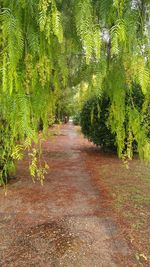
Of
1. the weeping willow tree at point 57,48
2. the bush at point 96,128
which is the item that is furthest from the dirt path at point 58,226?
the bush at point 96,128

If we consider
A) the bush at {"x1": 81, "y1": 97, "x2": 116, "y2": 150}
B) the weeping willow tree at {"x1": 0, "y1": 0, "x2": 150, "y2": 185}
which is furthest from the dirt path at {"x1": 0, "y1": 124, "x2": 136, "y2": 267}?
the bush at {"x1": 81, "y1": 97, "x2": 116, "y2": 150}

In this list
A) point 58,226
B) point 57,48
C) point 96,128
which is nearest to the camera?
point 57,48

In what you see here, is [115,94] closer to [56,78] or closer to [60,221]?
[56,78]

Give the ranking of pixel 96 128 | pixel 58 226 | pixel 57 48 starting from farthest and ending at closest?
1. pixel 96 128
2. pixel 58 226
3. pixel 57 48

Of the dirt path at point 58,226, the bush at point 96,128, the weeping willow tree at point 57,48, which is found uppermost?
the weeping willow tree at point 57,48

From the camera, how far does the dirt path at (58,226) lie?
347cm

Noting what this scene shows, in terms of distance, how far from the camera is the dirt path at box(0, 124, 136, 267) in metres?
3.47

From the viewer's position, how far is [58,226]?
14.3 feet

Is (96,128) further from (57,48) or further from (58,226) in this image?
(57,48)

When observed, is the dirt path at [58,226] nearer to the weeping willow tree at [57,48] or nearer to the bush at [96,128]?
the weeping willow tree at [57,48]

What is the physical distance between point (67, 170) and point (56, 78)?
238 inches

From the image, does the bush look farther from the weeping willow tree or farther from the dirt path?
the weeping willow tree

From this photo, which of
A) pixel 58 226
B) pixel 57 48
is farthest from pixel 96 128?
pixel 57 48

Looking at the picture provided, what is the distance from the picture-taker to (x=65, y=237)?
156 inches
